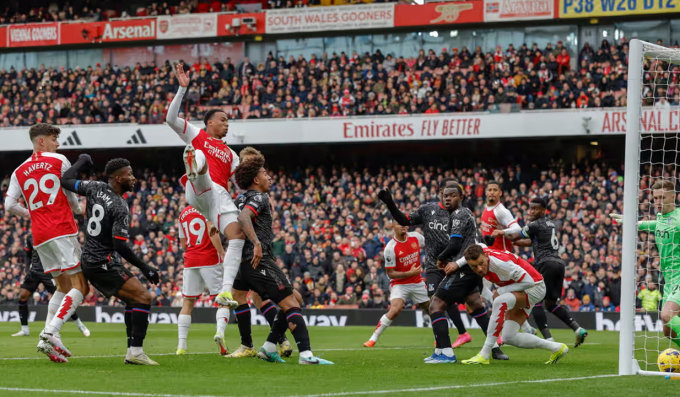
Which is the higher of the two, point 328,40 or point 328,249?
point 328,40

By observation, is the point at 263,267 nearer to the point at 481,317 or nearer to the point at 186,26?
the point at 481,317

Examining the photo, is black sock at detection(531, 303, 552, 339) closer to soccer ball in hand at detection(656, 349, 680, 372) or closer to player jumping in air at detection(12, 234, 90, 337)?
soccer ball in hand at detection(656, 349, 680, 372)

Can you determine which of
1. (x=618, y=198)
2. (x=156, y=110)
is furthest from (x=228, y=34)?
(x=618, y=198)

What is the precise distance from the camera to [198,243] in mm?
12789

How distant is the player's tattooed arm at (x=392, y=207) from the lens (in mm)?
10834

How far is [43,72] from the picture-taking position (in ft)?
126

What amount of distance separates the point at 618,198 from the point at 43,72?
2417cm

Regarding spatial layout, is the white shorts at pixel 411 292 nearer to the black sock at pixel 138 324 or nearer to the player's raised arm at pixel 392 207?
the player's raised arm at pixel 392 207

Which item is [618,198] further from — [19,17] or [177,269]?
[19,17]

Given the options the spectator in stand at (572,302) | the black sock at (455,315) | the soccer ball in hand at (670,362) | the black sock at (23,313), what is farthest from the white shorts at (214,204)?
the spectator in stand at (572,302)

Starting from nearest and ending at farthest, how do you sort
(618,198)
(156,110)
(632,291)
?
(632,291) → (618,198) → (156,110)

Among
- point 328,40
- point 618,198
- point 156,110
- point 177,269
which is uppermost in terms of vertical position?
point 328,40

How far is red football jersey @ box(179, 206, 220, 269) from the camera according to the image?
500 inches

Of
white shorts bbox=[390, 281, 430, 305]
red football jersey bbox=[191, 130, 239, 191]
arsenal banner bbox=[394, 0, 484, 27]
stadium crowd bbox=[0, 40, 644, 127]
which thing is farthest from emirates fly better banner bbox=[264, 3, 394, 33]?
red football jersey bbox=[191, 130, 239, 191]
